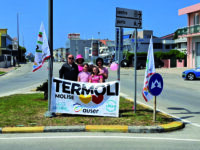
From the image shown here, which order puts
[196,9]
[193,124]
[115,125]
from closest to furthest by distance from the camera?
[115,125] < [193,124] < [196,9]

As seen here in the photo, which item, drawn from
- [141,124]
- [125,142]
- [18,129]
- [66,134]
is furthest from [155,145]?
[18,129]

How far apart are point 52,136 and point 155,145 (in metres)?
2.19

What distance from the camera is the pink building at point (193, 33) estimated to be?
127ft

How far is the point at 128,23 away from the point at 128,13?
0.92 ft

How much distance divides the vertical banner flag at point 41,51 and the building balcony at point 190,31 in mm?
33651

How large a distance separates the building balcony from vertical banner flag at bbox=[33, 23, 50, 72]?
33651mm

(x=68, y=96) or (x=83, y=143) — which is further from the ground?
(x=68, y=96)

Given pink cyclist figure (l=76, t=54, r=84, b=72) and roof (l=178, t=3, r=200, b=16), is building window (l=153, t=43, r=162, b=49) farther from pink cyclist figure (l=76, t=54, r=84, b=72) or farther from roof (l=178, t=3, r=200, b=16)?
pink cyclist figure (l=76, t=54, r=84, b=72)

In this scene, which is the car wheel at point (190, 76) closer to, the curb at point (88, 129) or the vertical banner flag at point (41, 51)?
the curb at point (88, 129)

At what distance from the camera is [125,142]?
18.8 ft

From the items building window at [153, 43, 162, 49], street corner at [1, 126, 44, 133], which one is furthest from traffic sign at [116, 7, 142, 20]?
building window at [153, 43, 162, 49]

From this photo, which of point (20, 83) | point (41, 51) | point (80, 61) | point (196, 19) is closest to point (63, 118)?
point (41, 51)

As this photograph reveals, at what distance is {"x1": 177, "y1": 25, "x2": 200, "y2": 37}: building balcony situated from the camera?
125 ft

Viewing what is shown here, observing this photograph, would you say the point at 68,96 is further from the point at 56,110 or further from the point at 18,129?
the point at 18,129
